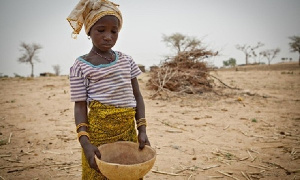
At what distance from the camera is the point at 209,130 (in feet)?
12.4

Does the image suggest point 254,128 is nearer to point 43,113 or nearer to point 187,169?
point 187,169

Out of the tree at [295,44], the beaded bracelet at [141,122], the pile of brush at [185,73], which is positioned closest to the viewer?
the beaded bracelet at [141,122]

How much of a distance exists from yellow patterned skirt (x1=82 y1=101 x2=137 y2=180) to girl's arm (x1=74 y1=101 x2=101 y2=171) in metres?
0.04

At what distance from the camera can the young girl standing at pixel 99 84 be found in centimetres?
131

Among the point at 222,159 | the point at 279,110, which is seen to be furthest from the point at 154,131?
the point at 279,110

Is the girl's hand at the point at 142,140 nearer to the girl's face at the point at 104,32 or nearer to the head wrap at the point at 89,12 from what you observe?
the girl's face at the point at 104,32

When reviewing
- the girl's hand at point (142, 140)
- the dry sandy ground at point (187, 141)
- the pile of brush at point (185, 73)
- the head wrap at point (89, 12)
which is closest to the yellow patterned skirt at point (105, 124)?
Answer: the girl's hand at point (142, 140)

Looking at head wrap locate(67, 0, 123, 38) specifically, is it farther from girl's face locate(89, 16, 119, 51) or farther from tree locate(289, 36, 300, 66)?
tree locate(289, 36, 300, 66)

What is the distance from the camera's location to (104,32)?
1.33 m

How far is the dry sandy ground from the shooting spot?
2.38 m

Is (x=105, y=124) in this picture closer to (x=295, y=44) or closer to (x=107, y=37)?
(x=107, y=37)

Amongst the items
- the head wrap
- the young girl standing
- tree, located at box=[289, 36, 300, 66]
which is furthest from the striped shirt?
tree, located at box=[289, 36, 300, 66]

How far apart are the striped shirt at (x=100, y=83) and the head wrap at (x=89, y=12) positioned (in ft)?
0.77

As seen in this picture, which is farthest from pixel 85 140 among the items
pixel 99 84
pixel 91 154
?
pixel 99 84
